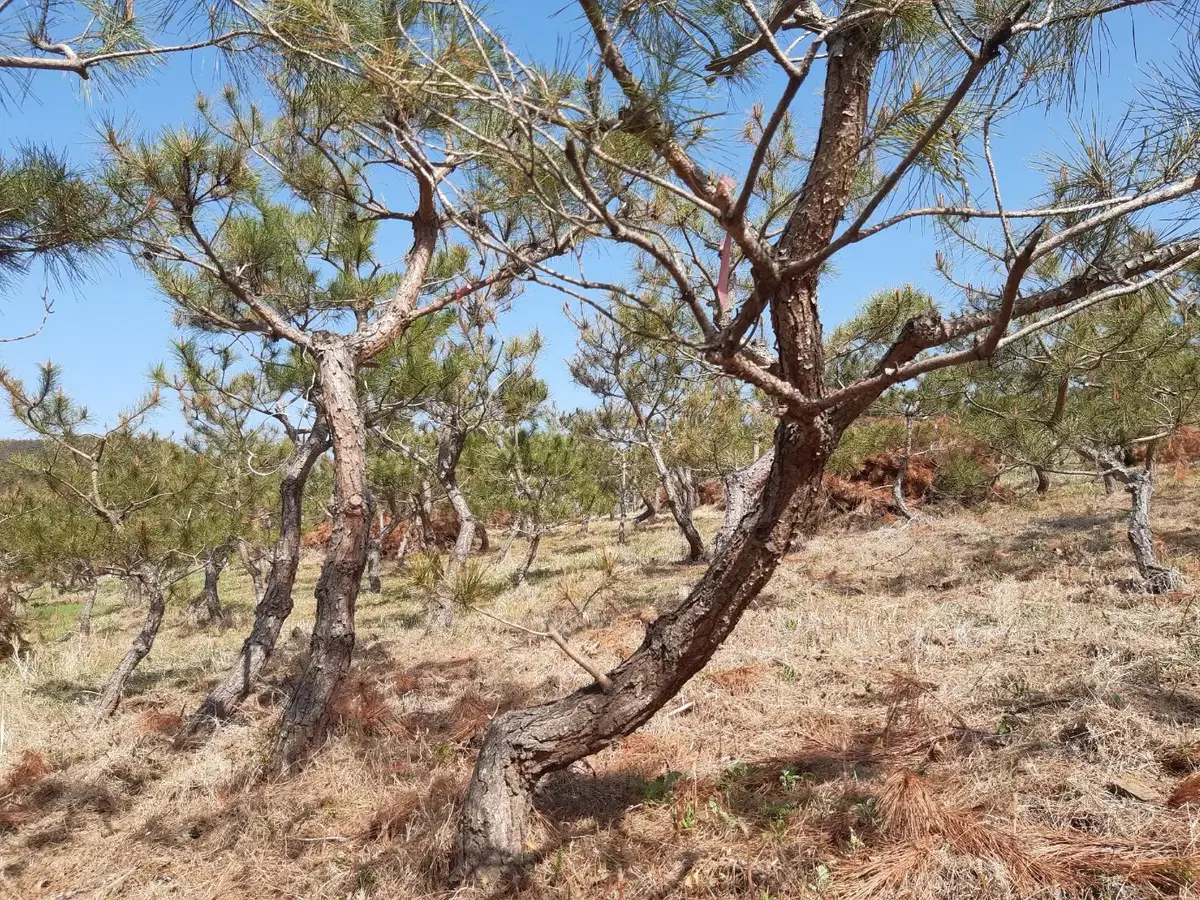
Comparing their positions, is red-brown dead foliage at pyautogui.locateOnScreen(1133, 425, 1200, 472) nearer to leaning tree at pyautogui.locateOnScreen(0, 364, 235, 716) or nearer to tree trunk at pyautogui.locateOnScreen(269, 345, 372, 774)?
tree trunk at pyautogui.locateOnScreen(269, 345, 372, 774)

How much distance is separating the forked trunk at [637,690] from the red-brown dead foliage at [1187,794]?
48.1 inches

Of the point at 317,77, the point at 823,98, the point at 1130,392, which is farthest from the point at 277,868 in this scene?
the point at 1130,392

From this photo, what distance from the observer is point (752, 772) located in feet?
8.25

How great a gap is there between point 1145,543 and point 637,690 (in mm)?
4014

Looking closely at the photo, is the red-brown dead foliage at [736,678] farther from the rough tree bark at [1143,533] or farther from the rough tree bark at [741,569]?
the rough tree bark at [1143,533]

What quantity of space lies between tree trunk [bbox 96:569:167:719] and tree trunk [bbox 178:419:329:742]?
89 centimetres

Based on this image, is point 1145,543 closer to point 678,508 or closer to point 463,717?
point 463,717

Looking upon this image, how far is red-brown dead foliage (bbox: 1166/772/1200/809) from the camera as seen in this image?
1.85 meters

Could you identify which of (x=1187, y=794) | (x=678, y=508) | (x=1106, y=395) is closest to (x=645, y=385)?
(x=678, y=508)

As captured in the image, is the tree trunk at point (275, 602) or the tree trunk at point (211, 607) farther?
the tree trunk at point (211, 607)

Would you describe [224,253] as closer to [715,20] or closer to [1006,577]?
[715,20]

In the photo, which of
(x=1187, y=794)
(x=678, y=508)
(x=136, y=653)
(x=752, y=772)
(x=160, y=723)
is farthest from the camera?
(x=678, y=508)

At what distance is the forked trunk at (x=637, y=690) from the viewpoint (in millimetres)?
1961

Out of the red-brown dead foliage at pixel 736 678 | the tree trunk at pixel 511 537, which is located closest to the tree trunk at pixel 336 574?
the red-brown dead foliage at pixel 736 678
